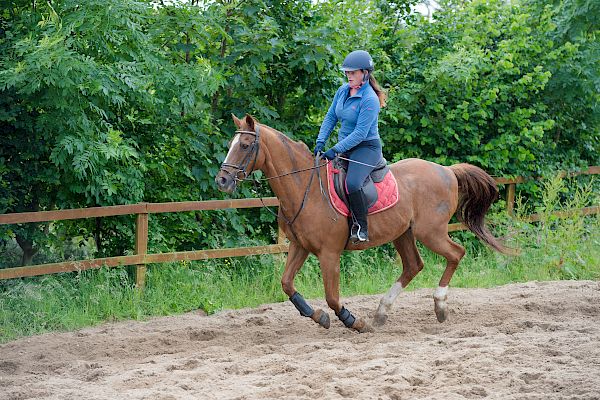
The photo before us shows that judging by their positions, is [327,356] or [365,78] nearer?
[327,356]

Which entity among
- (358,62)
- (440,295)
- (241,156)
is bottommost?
(440,295)

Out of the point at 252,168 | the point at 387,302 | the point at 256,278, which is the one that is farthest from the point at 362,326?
the point at 256,278

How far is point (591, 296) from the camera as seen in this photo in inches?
376

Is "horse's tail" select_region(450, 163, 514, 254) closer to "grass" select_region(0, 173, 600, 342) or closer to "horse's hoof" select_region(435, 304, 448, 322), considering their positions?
"horse's hoof" select_region(435, 304, 448, 322)

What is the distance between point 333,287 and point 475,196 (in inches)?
93.3

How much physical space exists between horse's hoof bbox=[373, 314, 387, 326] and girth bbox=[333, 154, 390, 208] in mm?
1225

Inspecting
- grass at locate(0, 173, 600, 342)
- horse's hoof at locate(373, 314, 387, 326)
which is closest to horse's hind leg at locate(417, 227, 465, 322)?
horse's hoof at locate(373, 314, 387, 326)

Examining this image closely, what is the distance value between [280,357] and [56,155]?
3.33 meters

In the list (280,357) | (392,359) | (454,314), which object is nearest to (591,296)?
(454,314)

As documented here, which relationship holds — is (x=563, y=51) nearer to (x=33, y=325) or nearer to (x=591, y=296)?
(x=591, y=296)

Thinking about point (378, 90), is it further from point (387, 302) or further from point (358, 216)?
point (387, 302)

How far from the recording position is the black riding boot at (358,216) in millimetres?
8172

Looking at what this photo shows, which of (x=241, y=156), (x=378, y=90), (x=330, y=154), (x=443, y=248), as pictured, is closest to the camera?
(x=241, y=156)

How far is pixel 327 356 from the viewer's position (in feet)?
23.5
